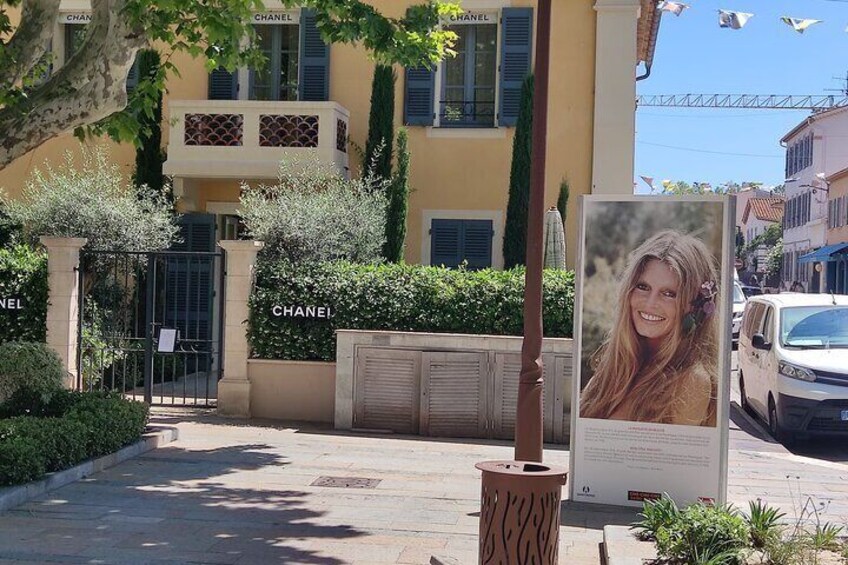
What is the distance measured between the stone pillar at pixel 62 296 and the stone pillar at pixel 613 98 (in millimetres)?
8266

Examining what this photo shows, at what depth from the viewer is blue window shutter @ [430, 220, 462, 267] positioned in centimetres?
1530

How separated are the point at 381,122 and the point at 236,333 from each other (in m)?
5.08

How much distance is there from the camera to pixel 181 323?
14875 mm

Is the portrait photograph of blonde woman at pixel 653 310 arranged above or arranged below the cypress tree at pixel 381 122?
below

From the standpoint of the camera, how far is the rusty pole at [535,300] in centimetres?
605

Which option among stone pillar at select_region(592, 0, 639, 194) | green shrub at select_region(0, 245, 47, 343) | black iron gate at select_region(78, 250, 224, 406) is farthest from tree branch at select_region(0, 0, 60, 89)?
stone pillar at select_region(592, 0, 639, 194)

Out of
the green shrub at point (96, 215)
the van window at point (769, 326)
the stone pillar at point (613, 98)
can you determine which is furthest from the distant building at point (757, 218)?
the green shrub at point (96, 215)

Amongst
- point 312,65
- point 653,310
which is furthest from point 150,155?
point 653,310

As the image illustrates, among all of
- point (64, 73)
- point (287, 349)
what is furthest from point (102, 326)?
point (64, 73)

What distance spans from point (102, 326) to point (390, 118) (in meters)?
5.74

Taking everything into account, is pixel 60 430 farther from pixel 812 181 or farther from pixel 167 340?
pixel 812 181

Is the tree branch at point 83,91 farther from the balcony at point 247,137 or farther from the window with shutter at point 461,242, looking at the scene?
the window with shutter at point 461,242

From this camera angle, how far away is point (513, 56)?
1492cm

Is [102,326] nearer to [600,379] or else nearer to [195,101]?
[195,101]
